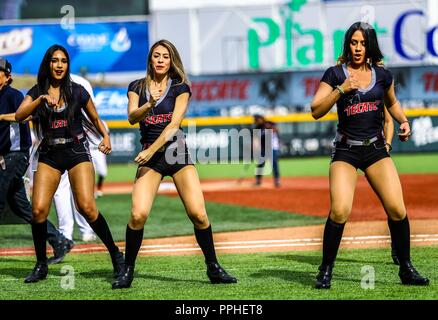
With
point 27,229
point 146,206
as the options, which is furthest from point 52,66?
point 27,229

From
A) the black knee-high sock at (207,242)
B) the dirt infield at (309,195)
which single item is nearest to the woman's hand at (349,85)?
the black knee-high sock at (207,242)

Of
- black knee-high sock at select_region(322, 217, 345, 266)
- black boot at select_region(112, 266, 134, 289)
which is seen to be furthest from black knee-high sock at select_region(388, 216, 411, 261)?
black boot at select_region(112, 266, 134, 289)

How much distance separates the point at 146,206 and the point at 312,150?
31738 mm

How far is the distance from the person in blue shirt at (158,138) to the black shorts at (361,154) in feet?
4.49

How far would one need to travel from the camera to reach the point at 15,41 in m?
41.1

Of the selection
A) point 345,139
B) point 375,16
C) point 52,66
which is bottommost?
point 345,139

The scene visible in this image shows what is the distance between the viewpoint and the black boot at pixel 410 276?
8359 mm

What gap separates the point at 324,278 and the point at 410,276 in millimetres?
786

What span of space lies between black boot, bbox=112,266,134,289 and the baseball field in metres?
0.12

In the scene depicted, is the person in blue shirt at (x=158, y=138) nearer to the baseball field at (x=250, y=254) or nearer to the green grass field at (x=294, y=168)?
the baseball field at (x=250, y=254)

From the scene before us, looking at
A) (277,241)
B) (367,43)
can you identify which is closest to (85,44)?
(277,241)
